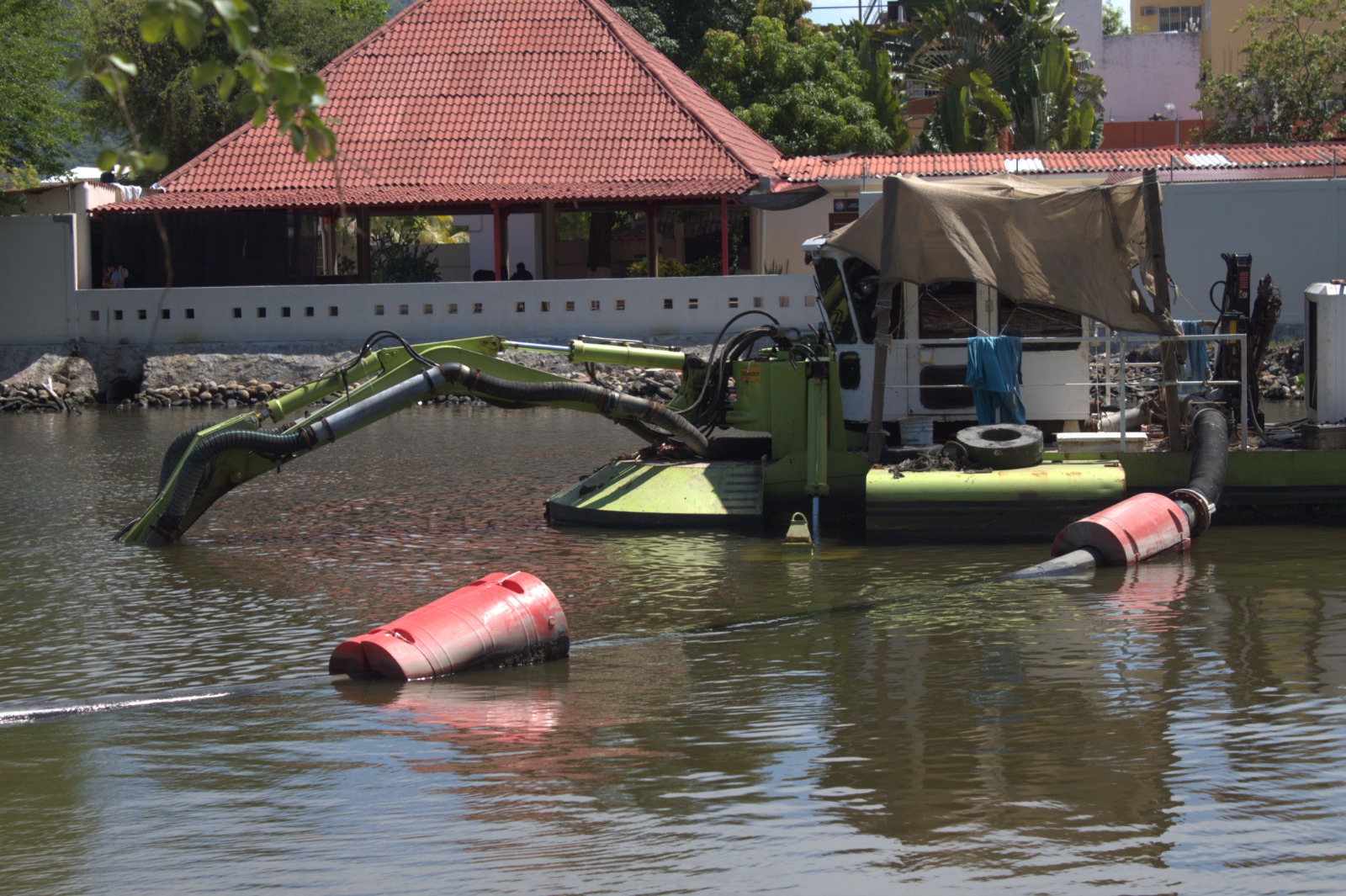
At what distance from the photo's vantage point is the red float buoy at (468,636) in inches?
332

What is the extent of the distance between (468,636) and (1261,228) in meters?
24.3

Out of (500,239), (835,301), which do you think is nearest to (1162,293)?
(835,301)

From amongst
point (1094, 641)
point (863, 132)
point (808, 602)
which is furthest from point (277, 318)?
point (1094, 641)

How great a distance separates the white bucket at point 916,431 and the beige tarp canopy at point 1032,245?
4.85 ft

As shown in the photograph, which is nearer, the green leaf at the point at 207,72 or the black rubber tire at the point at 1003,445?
the green leaf at the point at 207,72

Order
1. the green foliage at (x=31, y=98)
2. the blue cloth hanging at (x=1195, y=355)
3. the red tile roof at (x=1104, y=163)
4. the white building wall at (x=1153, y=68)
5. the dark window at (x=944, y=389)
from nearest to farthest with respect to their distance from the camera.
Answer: the dark window at (x=944, y=389), the blue cloth hanging at (x=1195, y=355), the red tile roof at (x=1104, y=163), the green foliage at (x=31, y=98), the white building wall at (x=1153, y=68)

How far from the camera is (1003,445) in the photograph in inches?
511

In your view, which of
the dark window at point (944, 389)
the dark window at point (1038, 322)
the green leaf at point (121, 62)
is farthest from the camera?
the dark window at point (944, 389)

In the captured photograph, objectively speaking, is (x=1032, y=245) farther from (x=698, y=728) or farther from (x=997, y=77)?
(x=997, y=77)

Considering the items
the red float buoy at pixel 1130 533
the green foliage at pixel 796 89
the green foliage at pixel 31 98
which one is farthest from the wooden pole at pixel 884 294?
the green foliage at pixel 796 89

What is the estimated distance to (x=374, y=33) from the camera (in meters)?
36.4

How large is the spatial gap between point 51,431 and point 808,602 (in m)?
19.4

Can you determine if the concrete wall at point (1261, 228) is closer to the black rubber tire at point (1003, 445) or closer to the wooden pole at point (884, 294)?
the black rubber tire at point (1003, 445)

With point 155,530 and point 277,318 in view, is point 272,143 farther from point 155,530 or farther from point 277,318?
point 155,530
